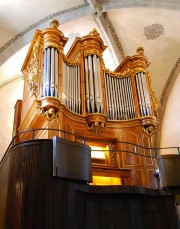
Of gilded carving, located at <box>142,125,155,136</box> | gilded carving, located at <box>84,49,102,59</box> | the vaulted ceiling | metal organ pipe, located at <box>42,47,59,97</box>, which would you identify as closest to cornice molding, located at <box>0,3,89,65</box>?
the vaulted ceiling

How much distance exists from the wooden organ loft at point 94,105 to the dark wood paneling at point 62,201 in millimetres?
1080

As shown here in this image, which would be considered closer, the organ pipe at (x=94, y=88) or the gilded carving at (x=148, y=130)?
the organ pipe at (x=94, y=88)

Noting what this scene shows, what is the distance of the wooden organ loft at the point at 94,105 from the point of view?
7.24m

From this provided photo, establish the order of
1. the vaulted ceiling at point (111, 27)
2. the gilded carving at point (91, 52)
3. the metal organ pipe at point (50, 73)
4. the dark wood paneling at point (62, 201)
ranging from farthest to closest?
the vaulted ceiling at point (111, 27)
the gilded carving at point (91, 52)
the metal organ pipe at point (50, 73)
the dark wood paneling at point (62, 201)

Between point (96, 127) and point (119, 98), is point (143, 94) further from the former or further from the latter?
point (96, 127)

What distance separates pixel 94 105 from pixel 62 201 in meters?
3.03

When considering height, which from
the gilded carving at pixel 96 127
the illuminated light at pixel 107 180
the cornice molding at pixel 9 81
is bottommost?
the illuminated light at pixel 107 180

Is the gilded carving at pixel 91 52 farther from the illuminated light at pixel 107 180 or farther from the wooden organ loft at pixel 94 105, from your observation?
the illuminated light at pixel 107 180

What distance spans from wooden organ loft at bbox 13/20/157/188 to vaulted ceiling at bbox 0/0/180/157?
7.39 feet

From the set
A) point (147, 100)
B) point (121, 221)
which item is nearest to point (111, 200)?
point (121, 221)

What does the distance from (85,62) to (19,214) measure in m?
4.68

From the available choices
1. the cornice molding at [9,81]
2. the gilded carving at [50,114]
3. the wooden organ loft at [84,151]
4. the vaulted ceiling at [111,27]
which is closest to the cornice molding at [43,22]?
the vaulted ceiling at [111,27]

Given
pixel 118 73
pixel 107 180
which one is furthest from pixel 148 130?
pixel 118 73

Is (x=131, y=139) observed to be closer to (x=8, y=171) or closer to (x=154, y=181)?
(x=154, y=181)
